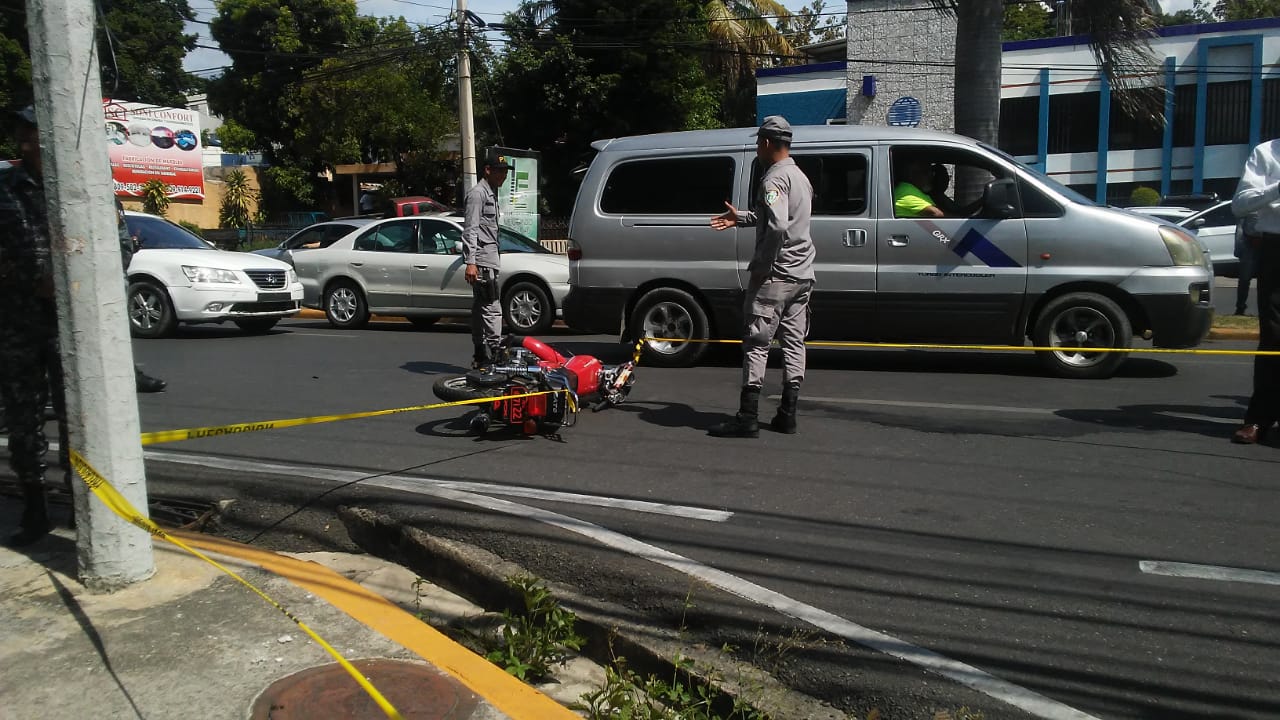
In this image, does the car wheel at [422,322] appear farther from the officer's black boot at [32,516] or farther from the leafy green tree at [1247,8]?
the leafy green tree at [1247,8]

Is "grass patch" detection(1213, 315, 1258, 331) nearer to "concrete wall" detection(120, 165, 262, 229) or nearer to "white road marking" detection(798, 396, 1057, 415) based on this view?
"white road marking" detection(798, 396, 1057, 415)

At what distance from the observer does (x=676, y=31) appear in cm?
2809

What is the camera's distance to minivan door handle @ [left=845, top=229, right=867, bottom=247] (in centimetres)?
866

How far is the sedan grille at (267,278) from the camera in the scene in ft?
40.7

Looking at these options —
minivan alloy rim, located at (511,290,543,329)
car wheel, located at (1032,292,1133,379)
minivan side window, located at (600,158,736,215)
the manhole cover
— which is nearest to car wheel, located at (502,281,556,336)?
minivan alloy rim, located at (511,290,543,329)

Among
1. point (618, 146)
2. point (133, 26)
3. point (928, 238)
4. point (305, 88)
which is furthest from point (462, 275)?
point (133, 26)

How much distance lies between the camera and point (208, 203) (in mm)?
40625

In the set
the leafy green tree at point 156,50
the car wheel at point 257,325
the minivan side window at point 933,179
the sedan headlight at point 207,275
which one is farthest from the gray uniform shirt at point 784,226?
the leafy green tree at point 156,50

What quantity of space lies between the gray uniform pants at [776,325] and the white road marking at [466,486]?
152 cm

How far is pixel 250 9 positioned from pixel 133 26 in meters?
7.01

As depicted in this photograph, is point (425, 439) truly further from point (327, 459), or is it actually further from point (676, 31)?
point (676, 31)

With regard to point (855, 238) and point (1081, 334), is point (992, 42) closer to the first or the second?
point (855, 238)

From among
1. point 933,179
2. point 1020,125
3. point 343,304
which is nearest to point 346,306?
point 343,304

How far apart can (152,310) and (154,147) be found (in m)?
28.4
